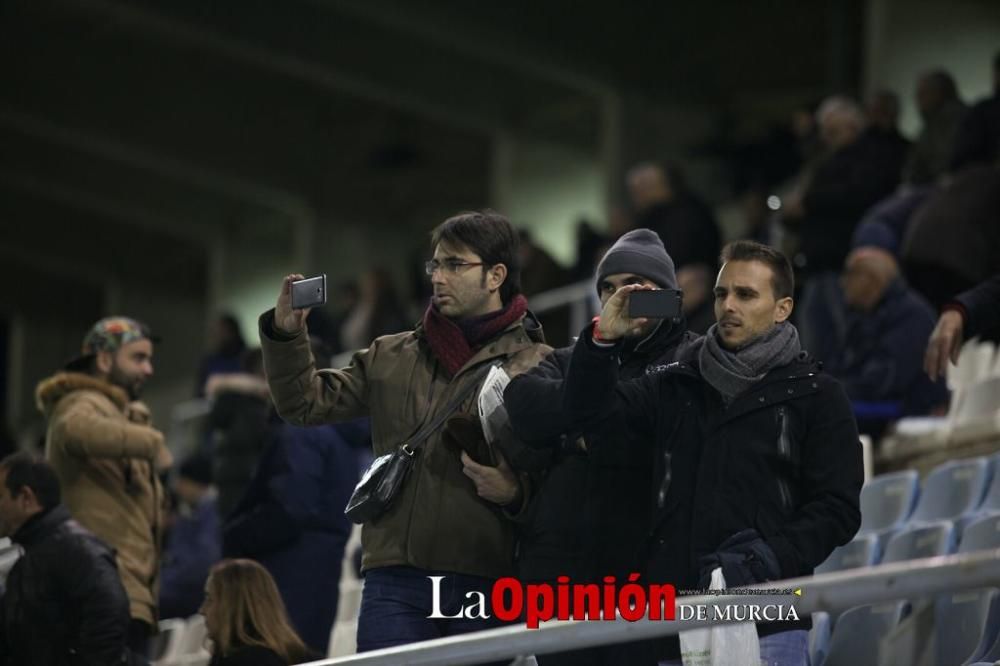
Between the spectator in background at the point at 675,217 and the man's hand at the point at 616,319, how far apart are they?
5.60 m

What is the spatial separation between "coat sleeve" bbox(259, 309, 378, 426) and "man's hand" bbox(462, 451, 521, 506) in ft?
1.21

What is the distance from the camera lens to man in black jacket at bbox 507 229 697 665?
451cm

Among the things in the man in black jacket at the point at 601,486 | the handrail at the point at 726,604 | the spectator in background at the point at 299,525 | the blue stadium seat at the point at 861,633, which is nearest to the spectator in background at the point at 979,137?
the spectator in background at the point at 299,525

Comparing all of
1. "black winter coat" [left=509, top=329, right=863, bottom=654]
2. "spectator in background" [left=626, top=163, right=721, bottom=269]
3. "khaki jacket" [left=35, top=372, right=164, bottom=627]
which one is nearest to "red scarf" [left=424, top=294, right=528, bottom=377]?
"black winter coat" [left=509, top=329, right=863, bottom=654]

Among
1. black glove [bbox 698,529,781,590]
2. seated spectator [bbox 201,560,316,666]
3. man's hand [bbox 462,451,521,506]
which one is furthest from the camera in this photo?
seated spectator [bbox 201,560,316,666]

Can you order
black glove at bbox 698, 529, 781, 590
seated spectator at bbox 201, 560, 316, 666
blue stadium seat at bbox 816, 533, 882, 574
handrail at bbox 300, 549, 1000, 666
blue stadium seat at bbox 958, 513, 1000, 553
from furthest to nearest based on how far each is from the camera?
1. blue stadium seat at bbox 816, 533, 882, 574
2. seated spectator at bbox 201, 560, 316, 666
3. blue stadium seat at bbox 958, 513, 1000, 553
4. black glove at bbox 698, 529, 781, 590
5. handrail at bbox 300, 549, 1000, 666

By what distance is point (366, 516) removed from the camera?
463 centimetres

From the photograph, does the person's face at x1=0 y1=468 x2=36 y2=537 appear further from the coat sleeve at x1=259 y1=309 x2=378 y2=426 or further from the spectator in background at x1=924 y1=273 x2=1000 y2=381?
the spectator in background at x1=924 y1=273 x2=1000 y2=381

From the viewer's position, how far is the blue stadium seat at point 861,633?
215 inches

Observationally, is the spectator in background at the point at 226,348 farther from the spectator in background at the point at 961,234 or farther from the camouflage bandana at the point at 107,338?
the camouflage bandana at the point at 107,338

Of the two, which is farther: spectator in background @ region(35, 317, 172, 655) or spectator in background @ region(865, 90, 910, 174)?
spectator in background @ region(865, 90, 910, 174)

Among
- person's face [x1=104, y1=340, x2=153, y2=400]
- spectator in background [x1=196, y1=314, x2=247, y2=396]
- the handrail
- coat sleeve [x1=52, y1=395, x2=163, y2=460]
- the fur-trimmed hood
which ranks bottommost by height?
the handrail

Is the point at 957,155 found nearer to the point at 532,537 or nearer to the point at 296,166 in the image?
the point at 532,537

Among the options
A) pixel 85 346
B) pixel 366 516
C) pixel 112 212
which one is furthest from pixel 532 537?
pixel 112 212
